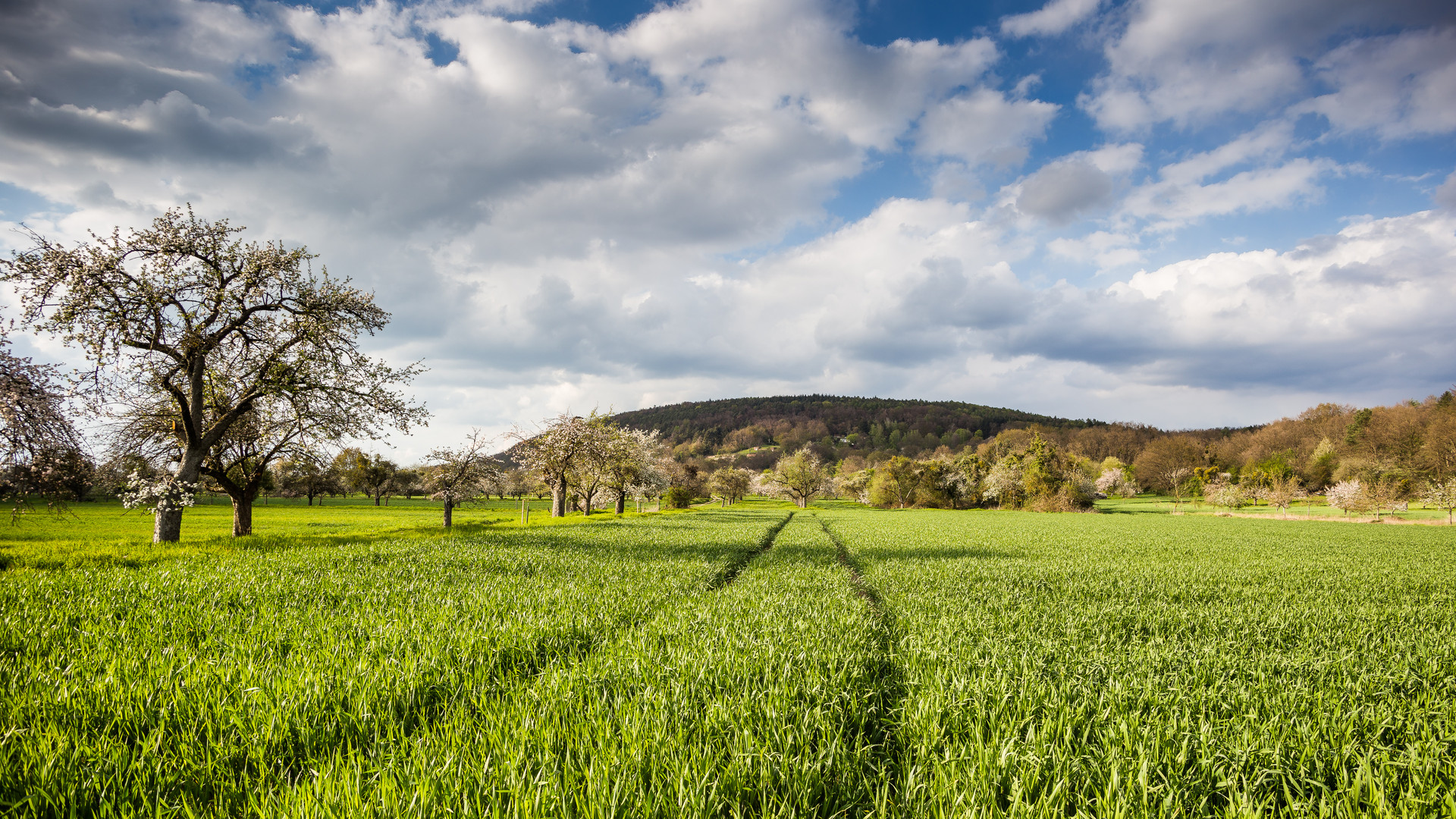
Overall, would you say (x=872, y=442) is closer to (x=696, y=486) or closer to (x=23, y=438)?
(x=696, y=486)

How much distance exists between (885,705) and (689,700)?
1.87m

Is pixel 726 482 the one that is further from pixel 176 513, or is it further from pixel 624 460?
pixel 176 513

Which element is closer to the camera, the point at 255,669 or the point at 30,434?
the point at 255,669

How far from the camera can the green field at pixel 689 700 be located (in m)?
2.80

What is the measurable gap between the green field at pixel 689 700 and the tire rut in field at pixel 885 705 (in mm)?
37

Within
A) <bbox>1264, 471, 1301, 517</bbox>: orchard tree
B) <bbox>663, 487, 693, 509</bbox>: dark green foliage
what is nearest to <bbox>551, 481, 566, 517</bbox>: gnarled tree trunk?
<bbox>663, 487, 693, 509</bbox>: dark green foliage

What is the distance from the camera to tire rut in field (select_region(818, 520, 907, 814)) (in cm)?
317

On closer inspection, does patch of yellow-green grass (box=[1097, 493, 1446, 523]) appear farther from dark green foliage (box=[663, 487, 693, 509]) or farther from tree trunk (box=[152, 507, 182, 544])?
tree trunk (box=[152, 507, 182, 544])

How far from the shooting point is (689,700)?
400 cm

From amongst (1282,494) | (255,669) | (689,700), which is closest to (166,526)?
(255,669)

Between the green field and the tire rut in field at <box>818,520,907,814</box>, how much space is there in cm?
4

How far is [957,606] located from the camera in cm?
841

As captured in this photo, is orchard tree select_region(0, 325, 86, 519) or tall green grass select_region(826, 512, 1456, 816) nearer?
tall green grass select_region(826, 512, 1456, 816)

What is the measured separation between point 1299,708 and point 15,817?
329 inches
